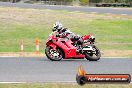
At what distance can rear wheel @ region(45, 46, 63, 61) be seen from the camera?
1989 centimetres

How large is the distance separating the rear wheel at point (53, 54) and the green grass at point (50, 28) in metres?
6.38

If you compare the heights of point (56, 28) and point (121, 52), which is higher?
point (56, 28)

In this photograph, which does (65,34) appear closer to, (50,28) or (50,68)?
(50,68)

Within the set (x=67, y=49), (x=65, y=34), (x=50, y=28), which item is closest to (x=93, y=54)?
(x=67, y=49)

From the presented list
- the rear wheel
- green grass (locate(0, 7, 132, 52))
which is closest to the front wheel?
the rear wheel

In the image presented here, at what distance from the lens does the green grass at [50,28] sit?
3011 cm

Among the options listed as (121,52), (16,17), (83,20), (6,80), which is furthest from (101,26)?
(6,80)

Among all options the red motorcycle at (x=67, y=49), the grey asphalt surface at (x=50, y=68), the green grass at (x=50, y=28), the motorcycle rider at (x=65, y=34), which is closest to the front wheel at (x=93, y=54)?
the red motorcycle at (x=67, y=49)

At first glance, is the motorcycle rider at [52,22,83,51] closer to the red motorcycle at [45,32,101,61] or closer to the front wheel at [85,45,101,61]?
the red motorcycle at [45,32,101,61]

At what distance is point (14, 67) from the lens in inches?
693

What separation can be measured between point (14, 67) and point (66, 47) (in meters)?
3.01

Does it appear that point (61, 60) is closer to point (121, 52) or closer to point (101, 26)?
point (121, 52)

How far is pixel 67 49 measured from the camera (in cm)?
1988

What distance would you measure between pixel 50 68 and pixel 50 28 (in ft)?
73.4
